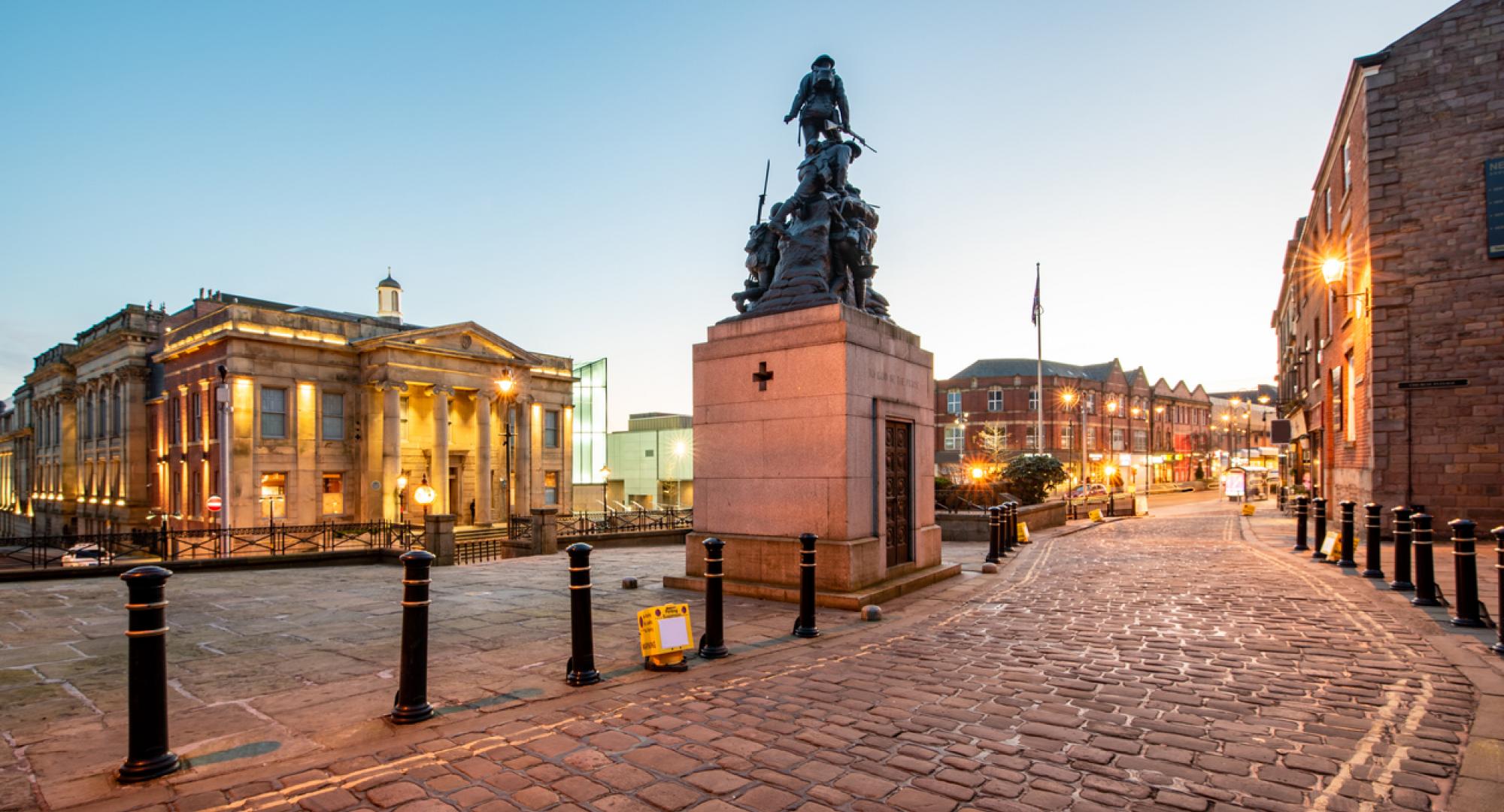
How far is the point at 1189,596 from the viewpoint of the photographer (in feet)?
34.7

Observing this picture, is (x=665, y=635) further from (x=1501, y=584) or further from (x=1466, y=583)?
(x=1466, y=583)

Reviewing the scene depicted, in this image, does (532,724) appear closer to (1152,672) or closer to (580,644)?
(580,644)

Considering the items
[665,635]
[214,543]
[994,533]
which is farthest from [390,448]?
[665,635]

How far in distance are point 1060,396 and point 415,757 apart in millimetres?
→ 73769

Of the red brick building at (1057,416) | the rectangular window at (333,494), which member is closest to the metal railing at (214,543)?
the rectangular window at (333,494)

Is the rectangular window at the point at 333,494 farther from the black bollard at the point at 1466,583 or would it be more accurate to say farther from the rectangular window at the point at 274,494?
the black bollard at the point at 1466,583

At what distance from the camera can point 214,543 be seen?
3020 centimetres

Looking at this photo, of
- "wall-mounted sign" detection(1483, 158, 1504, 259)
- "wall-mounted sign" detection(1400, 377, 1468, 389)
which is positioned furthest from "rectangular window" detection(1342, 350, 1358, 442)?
"wall-mounted sign" detection(1483, 158, 1504, 259)

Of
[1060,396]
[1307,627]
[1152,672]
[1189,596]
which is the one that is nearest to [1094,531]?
[1189,596]

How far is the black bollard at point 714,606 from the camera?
703 centimetres

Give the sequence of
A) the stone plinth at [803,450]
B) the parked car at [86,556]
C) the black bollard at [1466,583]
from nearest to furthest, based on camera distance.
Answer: the black bollard at [1466,583] → the stone plinth at [803,450] → the parked car at [86,556]

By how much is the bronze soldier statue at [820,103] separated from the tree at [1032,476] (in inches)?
762

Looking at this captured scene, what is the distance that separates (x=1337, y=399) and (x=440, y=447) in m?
38.8

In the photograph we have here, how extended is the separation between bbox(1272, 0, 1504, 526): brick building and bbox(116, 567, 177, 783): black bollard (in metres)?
22.8
